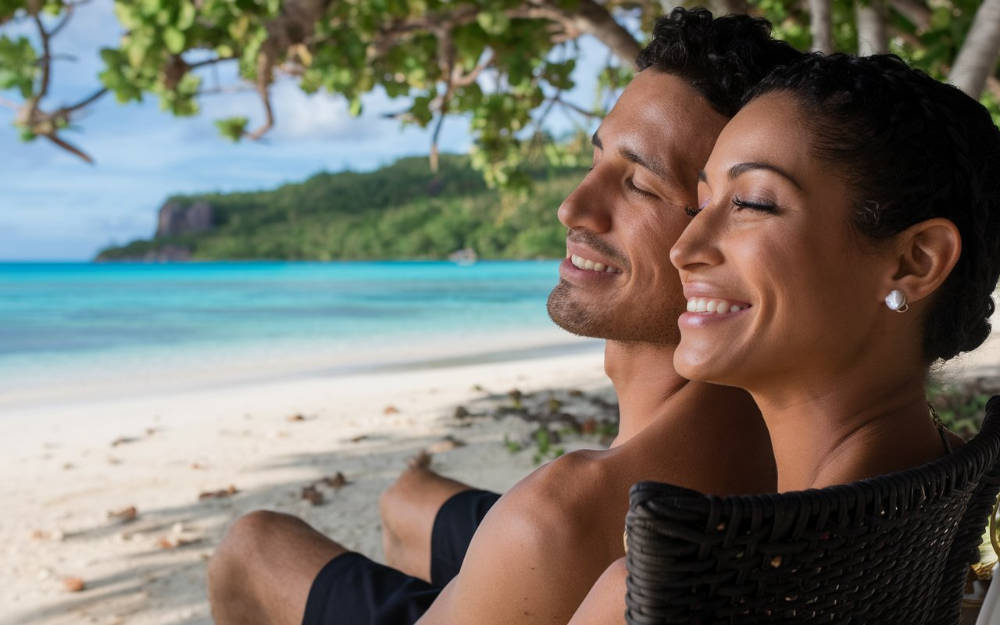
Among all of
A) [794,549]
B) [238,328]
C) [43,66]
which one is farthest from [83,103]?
[238,328]

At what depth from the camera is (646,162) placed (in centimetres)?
193

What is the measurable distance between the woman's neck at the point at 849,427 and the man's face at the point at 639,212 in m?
0.61

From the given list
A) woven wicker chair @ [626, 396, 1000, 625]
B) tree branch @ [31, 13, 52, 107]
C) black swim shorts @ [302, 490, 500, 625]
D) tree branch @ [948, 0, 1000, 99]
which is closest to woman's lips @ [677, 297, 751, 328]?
woven wicker chair @ [626, 396, 1000, 625]

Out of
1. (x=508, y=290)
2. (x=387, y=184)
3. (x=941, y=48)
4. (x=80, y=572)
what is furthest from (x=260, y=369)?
Answer: (x=387, y=184)

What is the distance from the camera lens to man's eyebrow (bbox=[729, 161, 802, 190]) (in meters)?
1.29

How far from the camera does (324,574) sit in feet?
7.13

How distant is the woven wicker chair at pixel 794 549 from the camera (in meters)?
0.92

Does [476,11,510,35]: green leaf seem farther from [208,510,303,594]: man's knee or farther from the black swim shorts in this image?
the black swim shorts

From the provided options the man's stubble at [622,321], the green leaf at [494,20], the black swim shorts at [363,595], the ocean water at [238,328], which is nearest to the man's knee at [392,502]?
the black swim shorts at [363,595]

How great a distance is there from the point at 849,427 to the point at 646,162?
802mm

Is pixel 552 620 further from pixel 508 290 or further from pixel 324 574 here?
pixel 508 290

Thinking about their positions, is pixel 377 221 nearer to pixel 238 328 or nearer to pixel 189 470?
pixel 238 328

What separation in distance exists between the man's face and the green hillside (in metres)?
46.4

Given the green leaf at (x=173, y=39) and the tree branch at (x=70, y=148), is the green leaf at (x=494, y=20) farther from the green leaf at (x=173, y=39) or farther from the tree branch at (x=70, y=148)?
the tree branch at (x=70, y=148)
